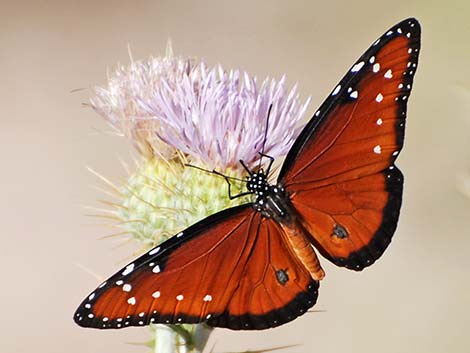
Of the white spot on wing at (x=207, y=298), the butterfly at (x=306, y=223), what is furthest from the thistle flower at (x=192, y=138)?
the white spot on wing at (x=207, y=298)

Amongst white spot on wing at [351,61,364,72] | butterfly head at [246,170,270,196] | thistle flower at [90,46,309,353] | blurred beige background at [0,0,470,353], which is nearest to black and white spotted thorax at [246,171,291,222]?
butterfly head at [246,170,270,196]

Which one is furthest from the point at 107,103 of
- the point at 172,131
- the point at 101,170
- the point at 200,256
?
the point at 101,170

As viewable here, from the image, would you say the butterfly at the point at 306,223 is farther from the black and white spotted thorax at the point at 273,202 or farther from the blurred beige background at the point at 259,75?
the blurred beige background at the point at 259,75

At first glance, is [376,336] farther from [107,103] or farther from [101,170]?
[107,103]

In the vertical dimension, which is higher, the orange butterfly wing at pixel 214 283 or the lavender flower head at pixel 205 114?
the lavender flower head at pixel 205 114

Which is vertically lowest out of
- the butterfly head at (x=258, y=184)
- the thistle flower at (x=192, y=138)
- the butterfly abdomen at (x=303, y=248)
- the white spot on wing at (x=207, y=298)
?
the white spot on wing at (x=207, y=298)

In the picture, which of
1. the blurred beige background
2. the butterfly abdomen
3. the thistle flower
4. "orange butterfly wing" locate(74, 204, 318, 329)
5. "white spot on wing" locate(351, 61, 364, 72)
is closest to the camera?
"orange butterfly wing" locate(74, 204, 318, 329)

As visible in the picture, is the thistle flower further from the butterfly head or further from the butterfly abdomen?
the butterfly abdomen
